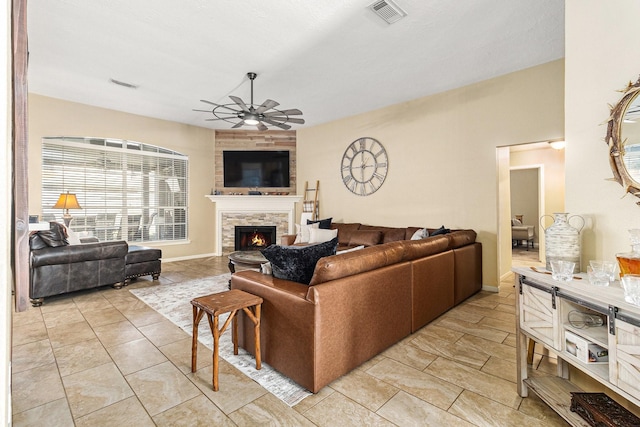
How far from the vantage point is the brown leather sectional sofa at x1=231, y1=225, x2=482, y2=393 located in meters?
1.94

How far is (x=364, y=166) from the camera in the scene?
19.6 ft

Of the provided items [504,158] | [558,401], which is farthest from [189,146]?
Result: [558,401]

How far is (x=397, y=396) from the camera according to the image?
192cm

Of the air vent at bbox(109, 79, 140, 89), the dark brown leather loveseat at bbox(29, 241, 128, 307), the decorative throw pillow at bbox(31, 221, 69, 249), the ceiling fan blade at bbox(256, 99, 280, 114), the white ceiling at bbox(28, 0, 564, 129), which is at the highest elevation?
the air vent at bbox(109, 79, 140, 89)

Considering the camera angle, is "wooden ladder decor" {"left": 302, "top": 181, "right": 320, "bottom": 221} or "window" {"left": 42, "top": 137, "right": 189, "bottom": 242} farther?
"wooden ladder decor" {"left": 302, "top": 181, "right": 320, "bottom": 221}

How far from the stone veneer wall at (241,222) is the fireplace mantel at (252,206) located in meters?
0.07

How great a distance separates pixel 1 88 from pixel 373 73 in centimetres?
419

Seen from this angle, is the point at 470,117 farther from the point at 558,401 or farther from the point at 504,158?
the point at 558,401

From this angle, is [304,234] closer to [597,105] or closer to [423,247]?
[423,247]

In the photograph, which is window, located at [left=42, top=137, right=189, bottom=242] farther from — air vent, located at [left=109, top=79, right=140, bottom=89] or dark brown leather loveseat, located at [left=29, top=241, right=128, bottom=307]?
air vent, located at [left=109, top=79, right=140, bottom=89]

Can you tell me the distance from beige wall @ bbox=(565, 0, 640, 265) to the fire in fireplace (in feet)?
20.0

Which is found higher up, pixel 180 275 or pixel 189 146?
pixel 189 146

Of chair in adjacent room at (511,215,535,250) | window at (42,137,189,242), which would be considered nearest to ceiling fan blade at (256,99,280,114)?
window at (42,137,189,242)

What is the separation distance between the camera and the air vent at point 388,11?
106 inches
